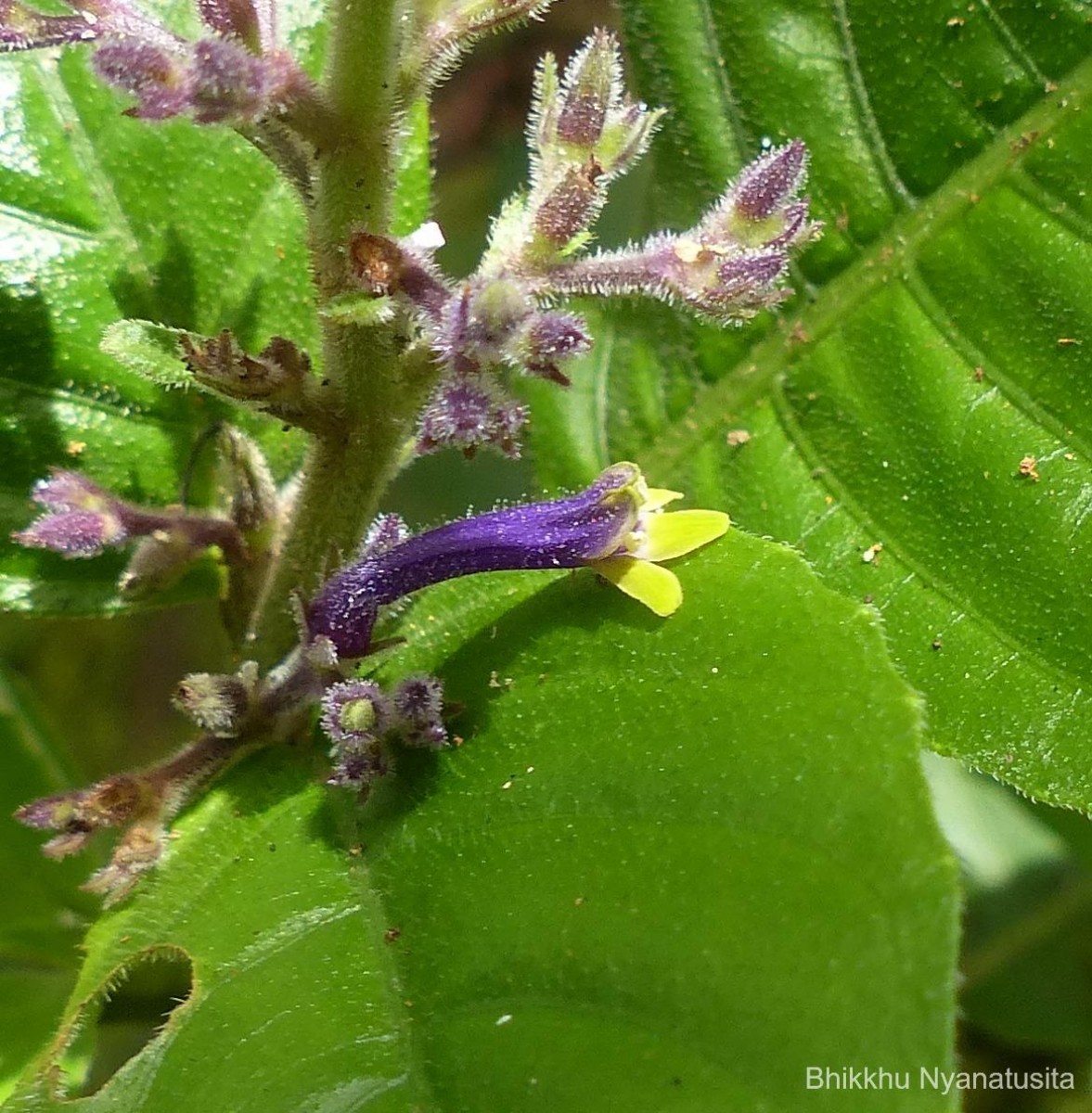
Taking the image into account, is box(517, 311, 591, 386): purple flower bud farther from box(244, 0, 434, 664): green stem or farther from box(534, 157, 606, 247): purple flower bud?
box(244, 0, 434, 664): green stem

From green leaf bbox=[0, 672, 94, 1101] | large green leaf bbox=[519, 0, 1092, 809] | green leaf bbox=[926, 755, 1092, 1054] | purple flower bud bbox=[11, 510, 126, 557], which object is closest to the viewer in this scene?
purple flower bud bbox=[11, 510, 126, 557]

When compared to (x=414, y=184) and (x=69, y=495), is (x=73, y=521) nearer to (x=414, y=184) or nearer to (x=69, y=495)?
(x=69, y=495)

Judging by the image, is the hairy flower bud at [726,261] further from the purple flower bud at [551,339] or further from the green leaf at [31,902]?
the green leaf at [31,902]

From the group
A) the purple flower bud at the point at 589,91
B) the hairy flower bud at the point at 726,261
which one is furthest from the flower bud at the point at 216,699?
the purple flower bud at the point at 589,91

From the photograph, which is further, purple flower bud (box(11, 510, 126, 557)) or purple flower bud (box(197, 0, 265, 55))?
purple flower bud (box(11, 510, 126, 557))

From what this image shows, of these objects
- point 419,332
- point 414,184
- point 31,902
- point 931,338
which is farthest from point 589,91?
point 31,902

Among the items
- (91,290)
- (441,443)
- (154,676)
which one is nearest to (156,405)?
(91,290)

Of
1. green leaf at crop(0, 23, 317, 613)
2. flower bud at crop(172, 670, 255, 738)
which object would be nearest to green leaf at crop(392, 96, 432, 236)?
green leaf at crop(0, 23, 317, 613)

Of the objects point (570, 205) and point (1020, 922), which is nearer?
point (570, 205)
